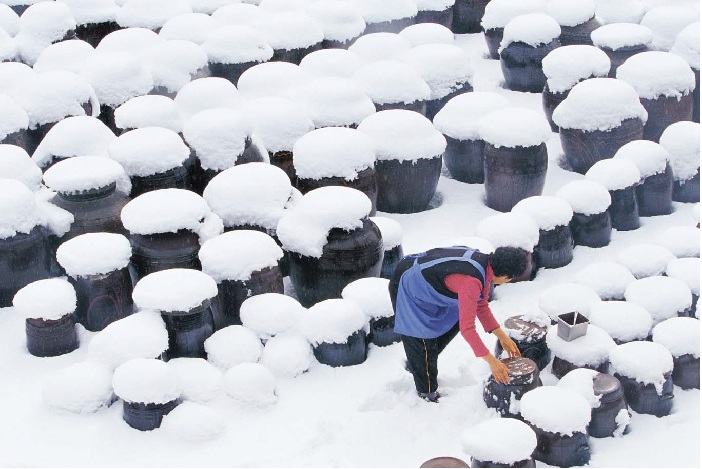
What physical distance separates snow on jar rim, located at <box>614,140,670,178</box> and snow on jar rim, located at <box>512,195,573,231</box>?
1.07 m

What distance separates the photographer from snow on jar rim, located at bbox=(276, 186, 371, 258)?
23.6 feet

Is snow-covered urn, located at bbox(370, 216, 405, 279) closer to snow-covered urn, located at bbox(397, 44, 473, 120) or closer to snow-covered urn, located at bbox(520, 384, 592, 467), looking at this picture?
snow-covered urn, located at bbox(520, 384, 592, 467)

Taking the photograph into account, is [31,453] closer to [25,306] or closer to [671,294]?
[25,306]

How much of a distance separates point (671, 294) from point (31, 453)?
441 cm

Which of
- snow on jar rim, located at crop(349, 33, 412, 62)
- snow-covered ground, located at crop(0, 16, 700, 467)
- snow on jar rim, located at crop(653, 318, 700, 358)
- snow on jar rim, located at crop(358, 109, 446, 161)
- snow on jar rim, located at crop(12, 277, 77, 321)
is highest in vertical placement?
snow on jar rim, located at crop(349, 33, 412, 62)

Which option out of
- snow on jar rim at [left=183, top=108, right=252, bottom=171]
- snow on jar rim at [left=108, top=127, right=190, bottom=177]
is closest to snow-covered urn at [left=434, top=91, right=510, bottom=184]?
snow on jar rim at [left=183, top=108, right=252, bottom=171]

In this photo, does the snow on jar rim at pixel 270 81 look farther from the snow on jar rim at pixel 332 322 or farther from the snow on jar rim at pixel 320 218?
the snow on jar rim at pixel 332 322

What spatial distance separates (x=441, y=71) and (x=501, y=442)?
5.61m

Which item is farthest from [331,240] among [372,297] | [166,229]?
[166,229]

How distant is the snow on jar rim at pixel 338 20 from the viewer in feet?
37.3

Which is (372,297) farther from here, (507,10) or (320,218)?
(507,10)

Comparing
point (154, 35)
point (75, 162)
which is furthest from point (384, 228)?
point (154, 35)

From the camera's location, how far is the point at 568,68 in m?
10.0

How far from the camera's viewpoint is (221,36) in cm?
1040
